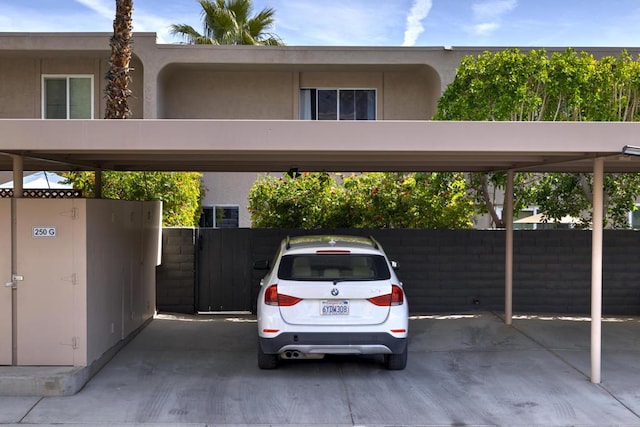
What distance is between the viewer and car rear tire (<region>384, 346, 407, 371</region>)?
23.6 feet

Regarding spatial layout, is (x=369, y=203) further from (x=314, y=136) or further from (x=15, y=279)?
(x=15, y=279)

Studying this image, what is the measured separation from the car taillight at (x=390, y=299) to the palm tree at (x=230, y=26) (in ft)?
64.1

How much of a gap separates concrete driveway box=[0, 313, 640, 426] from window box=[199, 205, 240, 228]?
7.45 meters

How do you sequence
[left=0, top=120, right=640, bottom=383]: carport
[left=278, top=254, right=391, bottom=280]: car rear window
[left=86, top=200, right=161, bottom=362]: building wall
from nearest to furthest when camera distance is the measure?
[left=0, top=120, right=640, bottom=383]: carport
[left=278, top=254, right=391, bottom=280]: car rear window
[left=86, top=200, right=161, bottom=362]: building wall

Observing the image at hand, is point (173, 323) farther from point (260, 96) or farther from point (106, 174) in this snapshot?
point (260, 96)

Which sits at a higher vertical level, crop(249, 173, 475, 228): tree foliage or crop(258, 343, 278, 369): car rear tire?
crop(249, 173, 475, 228): tree foliage

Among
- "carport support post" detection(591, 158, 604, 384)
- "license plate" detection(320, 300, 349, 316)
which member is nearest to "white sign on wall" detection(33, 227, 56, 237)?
"license plate" detection(320, 300, 349, 316)

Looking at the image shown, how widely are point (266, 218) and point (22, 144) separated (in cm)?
591

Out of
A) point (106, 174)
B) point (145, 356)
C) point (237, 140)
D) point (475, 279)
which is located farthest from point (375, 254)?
point (106, 174)

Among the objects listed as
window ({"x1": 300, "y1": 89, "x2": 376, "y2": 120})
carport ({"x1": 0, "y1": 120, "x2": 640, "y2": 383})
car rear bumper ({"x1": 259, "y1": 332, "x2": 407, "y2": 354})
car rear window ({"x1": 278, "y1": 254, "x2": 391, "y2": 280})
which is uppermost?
window ({"x1": 300, "y1": 89, "x2": 376, "y2": 120})

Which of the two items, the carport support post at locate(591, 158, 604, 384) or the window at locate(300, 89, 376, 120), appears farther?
the window at locate(300, 89, 376, 120)

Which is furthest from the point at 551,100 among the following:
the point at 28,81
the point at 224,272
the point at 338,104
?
the point at 28,81

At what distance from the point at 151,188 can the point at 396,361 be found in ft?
22.1

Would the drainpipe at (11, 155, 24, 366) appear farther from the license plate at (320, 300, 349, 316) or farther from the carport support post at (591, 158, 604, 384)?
the carport support post at (591, 158, 604, 384)
